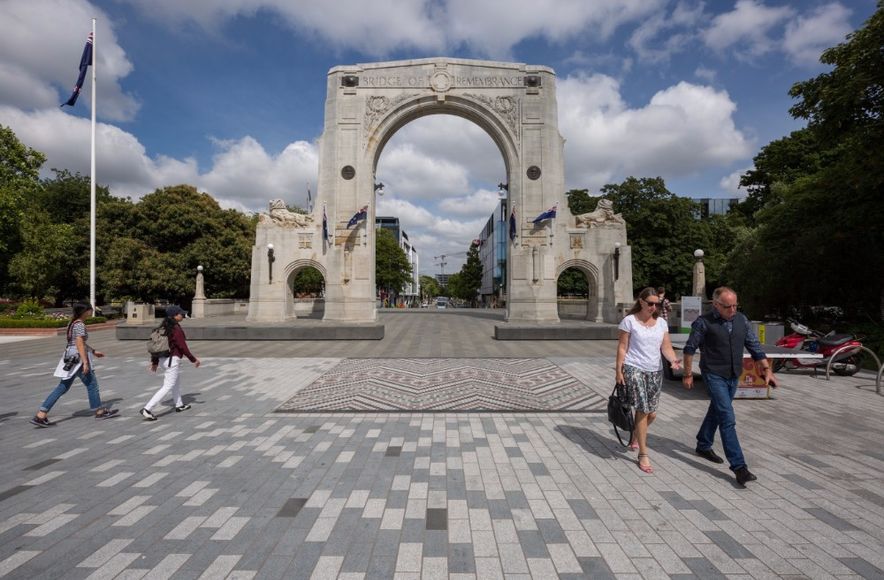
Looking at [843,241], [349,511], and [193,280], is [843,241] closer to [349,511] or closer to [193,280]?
[349,511]

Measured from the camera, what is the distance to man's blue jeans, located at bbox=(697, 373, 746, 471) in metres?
4.22

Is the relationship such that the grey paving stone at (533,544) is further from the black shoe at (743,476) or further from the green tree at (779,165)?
the green tree at (779,165)

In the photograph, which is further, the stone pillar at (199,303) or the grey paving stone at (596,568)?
the stone pillar at (199,303)

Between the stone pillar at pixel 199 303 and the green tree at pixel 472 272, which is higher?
the green tree at pixel 472 272

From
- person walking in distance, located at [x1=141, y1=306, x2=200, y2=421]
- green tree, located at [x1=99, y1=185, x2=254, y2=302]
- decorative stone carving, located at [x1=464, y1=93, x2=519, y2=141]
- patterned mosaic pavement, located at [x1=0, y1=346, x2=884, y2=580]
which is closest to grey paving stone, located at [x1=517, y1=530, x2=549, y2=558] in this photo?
patterned mosaic pavement, located at [x1=0, y1=346, x2=884, y2=580]

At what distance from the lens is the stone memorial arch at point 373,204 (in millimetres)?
23328

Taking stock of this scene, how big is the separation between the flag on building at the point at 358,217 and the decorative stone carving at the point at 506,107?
30.0ft

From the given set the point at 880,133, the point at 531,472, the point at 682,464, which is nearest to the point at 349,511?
the point at 531,472

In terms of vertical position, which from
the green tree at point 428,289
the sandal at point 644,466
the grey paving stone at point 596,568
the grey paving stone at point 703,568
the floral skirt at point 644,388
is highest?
the green tree at point 428,289

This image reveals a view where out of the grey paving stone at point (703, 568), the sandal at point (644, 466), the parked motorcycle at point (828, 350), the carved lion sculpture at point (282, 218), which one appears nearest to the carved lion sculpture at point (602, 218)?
the parked motorcycle at point (828, 350)

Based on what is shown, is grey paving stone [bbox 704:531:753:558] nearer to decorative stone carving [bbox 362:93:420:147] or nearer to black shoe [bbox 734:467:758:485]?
black shoe [bbox 734:467:758:485]

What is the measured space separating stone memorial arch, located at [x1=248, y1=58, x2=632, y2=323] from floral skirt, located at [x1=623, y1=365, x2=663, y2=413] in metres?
18.8

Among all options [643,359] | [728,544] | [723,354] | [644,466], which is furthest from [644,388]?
[728,544]

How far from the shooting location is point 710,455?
15.6 feet
